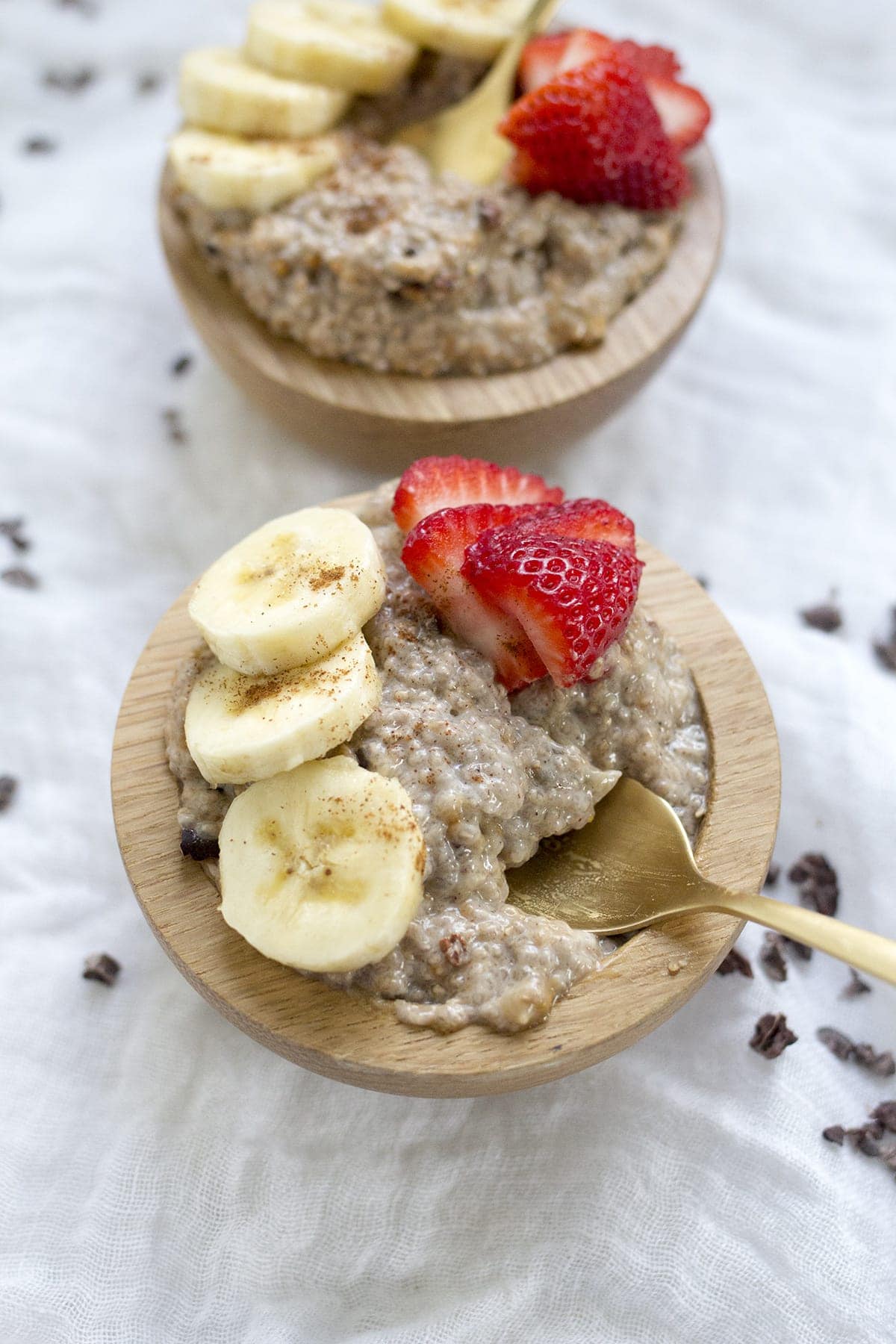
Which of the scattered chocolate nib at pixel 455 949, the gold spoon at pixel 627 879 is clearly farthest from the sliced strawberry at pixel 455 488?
the scattered chocolate nib at pixel 455 949

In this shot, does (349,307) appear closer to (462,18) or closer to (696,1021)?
(462,18)

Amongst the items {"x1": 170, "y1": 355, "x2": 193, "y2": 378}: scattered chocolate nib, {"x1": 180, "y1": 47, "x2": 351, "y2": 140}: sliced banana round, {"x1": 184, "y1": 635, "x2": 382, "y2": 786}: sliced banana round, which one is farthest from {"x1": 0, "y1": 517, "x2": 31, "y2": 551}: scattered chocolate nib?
{"x1": 184, "y1": 635, "x2": 382, "y2": 786}: sliced banana round

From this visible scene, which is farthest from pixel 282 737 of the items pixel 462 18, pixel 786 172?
pixel 786 172

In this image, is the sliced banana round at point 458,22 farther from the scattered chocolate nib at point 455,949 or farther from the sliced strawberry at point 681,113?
the scattered chocolate nib at point 455,949

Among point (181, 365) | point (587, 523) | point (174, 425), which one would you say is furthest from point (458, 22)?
point (587, 523)

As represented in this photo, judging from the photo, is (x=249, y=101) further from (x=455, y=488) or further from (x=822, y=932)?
(x=822, y=932)
